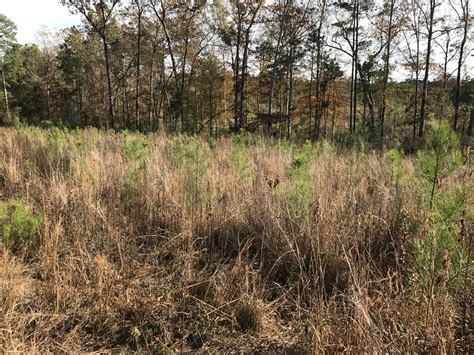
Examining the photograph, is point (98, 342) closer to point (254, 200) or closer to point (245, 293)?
point (245, 293)

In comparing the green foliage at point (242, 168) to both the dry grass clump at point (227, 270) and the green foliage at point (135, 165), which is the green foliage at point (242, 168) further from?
the green foliage at point (135, 165)

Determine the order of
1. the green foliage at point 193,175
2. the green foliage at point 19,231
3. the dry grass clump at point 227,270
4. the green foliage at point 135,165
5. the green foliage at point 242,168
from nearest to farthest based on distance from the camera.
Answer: the dry grass clump at point 227,270, the green foliage at point 19,231, the green foliage at point 193,175, the green foliage at point 135,165, the green foliage at point 242,168

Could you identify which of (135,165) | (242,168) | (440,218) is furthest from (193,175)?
(440,218)

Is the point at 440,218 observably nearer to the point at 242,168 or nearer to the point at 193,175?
the point at 193,175

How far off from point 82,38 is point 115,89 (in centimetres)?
530

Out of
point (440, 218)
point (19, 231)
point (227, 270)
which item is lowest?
point (227, 270)

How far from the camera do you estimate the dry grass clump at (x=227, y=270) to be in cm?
176

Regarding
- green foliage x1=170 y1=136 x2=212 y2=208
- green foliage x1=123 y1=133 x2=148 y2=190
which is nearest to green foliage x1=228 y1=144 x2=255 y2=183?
green foliage x1=170 y1=136 x2=212 y2=208

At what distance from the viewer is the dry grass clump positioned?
5.77ft

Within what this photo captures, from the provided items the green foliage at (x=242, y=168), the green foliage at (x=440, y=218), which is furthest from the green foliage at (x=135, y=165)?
the green foliage at (x=440, y=218)

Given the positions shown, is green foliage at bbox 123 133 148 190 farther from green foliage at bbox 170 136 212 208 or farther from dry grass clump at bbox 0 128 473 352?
green foliage at bbox 170 136 212 208

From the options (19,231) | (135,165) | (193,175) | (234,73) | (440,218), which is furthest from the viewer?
(234,73)

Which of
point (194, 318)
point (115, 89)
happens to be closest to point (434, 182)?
point (194, 318)

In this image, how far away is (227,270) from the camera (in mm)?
2559
